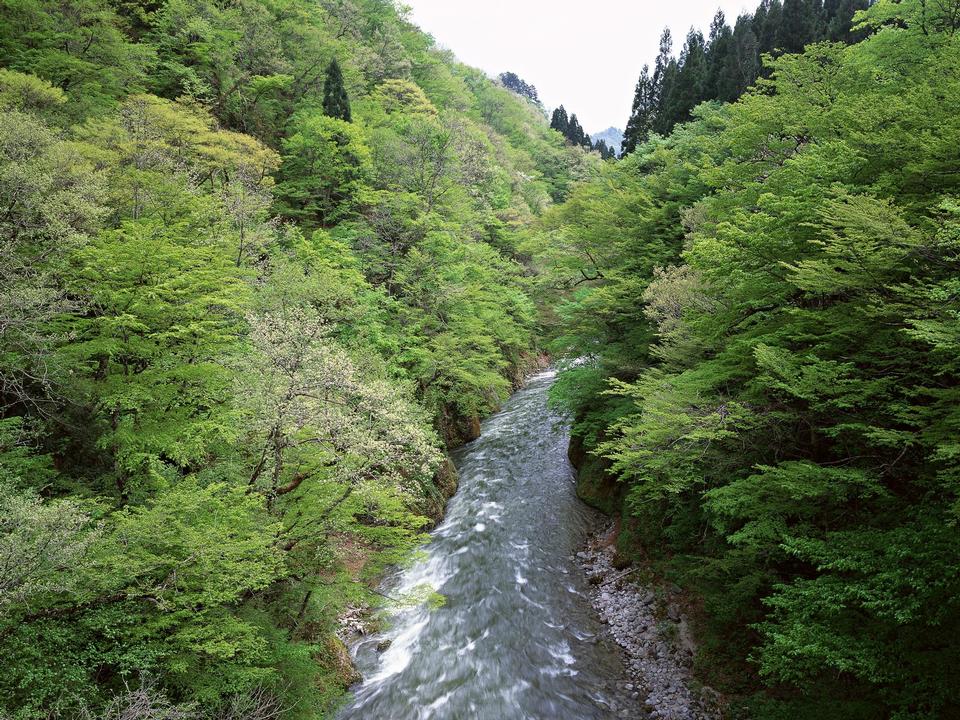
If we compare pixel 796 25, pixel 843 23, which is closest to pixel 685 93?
pixel 796 25

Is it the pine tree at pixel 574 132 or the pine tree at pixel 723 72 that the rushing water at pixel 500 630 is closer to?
the pine tree at pixel 723 72

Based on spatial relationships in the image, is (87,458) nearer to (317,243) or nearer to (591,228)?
(317,243)

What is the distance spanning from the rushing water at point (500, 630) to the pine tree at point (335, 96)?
23.4m

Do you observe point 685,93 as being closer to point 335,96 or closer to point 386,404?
point 335,96

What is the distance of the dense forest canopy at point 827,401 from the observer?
17.4 feet

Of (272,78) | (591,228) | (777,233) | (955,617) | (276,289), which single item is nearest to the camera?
(955,617)

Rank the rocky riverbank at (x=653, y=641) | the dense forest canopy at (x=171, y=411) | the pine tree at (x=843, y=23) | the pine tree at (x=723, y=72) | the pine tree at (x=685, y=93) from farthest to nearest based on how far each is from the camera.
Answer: the pine tree at (x=685, y=93)
the pine tree at (x=723, y=72)
the pine tree at (x=843, y=23)
the rocky riverbank at (x=653, y=641)
the dense forest canopy at (x=171, y=411)

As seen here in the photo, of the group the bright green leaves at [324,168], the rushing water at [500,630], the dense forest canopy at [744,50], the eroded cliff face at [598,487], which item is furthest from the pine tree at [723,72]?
the rushing water at [500,630]

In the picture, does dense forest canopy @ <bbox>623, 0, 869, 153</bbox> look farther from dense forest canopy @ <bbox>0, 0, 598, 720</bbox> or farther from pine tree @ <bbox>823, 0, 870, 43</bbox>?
dense forest canopy @ <bbox>0, 0, 598, 720</bbox>

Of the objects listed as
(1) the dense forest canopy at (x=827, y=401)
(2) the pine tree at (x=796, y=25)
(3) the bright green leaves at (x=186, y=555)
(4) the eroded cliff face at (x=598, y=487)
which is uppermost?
(2) the pine tree at (x=796, y=25)

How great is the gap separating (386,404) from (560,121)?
81315mm

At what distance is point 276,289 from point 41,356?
273 inches

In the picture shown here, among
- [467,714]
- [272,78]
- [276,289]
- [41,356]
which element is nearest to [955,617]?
[467,714]

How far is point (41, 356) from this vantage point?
8.30 metres
